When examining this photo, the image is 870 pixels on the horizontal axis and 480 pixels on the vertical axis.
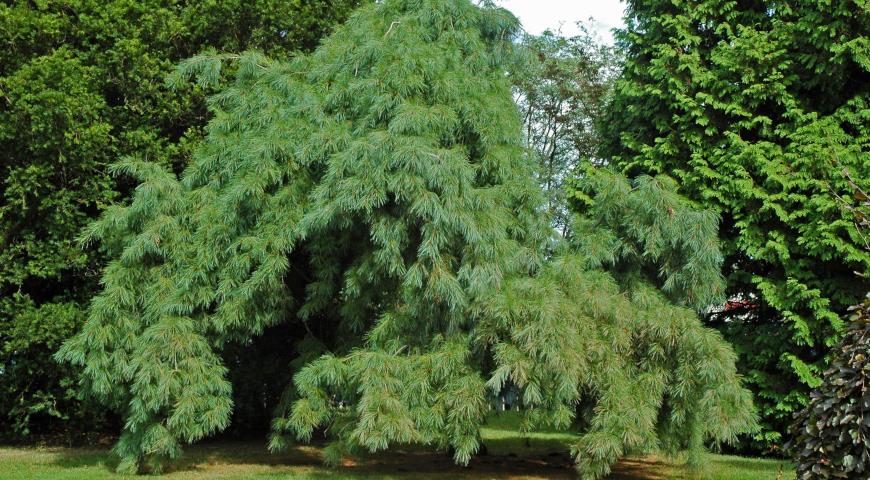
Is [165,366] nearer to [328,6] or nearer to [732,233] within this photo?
[328,6]

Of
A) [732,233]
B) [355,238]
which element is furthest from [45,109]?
[732,233]

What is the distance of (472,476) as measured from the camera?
7.79 m

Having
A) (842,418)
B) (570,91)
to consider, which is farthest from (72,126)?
(570,91)

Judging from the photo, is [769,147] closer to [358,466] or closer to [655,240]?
[655,240]

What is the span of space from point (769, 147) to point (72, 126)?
7.96 metres

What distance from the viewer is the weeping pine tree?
6477 millimetres

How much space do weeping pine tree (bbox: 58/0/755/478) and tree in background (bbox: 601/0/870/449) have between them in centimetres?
213

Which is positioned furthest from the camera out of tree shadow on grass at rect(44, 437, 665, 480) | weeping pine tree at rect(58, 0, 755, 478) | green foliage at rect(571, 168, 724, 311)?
tree shadow on grass at rect(44, 437, 665, 480)

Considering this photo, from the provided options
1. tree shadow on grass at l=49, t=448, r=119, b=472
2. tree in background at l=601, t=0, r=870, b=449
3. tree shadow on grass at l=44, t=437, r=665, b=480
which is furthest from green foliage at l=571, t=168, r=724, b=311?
tree shadow on grass at l=49, t=448, r=119, b=472

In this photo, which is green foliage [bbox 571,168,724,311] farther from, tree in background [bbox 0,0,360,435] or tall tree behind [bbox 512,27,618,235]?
tall tree behind [bbox 512,27,618,235]

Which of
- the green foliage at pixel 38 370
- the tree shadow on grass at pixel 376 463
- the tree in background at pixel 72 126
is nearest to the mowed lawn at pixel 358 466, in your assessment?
the tree shadow on grass at pixel 376 463

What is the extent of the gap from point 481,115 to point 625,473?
4103 mm

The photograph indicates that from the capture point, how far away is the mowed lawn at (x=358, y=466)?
7.77 metres

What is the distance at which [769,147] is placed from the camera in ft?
30.3
